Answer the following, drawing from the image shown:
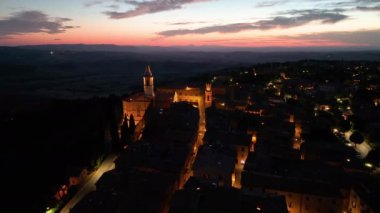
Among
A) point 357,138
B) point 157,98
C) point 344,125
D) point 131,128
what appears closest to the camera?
point 357,138

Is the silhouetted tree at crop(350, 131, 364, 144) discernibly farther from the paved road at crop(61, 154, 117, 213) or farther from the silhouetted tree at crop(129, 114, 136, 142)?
the paved road at crop(61, 154, 117, 213)

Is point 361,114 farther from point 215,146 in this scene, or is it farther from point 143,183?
point 143,183

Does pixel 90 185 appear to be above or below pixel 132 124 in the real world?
below

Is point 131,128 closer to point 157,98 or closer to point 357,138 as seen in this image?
point 157,98

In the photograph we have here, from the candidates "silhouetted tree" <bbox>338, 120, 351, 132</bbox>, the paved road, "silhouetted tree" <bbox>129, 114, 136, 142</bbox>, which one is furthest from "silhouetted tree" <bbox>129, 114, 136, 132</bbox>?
"silhouetted tree" <bbox>338, 120, 351, 132</bbox>

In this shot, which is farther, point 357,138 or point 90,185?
point 357,138

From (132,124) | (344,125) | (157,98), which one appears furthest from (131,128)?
(344,125)

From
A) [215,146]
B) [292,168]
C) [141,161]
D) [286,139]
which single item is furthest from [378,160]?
[141,161]
